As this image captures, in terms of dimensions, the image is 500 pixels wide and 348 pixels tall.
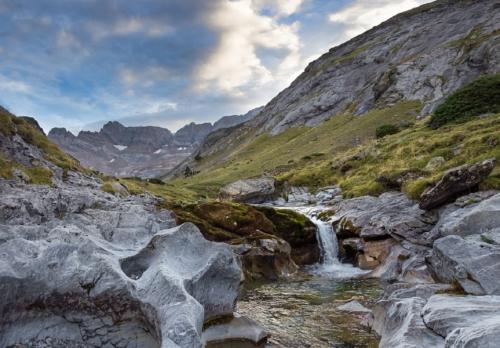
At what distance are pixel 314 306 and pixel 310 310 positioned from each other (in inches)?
36.1

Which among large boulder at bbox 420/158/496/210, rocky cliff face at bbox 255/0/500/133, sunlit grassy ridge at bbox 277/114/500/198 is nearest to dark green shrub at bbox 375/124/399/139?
sunlit grassy ridge at bbox 277/114/500/198

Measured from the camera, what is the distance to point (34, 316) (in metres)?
12.8

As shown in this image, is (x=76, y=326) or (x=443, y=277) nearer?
(x=76, y=326)

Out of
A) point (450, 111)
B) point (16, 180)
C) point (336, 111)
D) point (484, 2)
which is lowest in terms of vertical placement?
point (16, 180)

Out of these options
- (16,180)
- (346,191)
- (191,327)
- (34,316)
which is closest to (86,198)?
(16,180)

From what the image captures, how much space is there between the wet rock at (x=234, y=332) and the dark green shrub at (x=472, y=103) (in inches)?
2103

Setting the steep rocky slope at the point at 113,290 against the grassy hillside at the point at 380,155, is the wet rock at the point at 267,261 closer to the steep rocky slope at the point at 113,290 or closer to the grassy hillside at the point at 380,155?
the steep rocky slope at the point at 113,290

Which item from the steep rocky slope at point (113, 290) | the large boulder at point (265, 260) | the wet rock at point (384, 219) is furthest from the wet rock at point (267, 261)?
the steep rocky slope at point (113, 290)

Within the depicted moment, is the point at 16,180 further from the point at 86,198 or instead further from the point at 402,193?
the point at 402,193

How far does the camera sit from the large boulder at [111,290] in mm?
12383

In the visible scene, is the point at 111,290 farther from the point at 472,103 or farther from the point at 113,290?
the point at 472,103

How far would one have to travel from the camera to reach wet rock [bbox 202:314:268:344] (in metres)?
15.2

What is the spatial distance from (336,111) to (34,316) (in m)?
128

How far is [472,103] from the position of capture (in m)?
59.8
